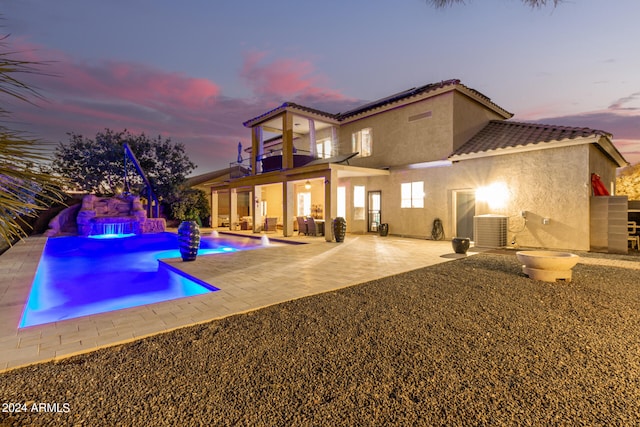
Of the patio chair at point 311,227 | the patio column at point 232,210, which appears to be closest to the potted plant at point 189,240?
the patio chair at point 311,227

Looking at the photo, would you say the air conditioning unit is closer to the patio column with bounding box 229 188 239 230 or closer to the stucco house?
the stucco house

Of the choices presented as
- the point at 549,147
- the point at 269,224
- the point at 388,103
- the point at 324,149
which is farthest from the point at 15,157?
the point at 324,149

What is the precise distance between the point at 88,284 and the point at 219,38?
11.2 m

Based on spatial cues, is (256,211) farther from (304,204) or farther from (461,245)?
(461,245)

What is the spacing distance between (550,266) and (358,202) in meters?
10.5

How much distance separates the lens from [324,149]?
17297mm

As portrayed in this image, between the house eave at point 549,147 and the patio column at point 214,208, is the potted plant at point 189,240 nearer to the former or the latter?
the house eave at point 549,147

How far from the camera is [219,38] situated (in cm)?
1274

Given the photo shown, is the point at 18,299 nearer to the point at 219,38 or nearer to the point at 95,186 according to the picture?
the point at 219,38

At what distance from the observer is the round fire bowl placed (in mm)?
5262

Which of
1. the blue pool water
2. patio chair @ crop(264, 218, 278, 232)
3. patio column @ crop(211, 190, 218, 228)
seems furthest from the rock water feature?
patio chair @ crop(264, 218, 278, 232)

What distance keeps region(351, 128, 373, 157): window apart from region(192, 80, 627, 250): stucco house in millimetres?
54

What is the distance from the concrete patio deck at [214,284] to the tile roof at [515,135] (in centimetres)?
446

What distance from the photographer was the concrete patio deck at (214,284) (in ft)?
9.91
